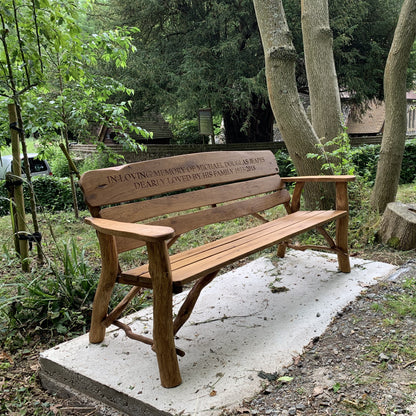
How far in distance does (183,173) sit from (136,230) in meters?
1.02

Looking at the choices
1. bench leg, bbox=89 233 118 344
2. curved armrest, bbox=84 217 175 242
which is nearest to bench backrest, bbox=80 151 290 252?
bench leg, bbox=89 233 118 344

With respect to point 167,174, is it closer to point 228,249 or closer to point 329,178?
point 228,249

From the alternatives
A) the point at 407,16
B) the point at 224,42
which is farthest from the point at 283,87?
the point at 224,42

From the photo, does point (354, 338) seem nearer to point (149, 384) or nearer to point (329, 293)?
point (329, 293)

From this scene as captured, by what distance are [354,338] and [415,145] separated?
32.7 ft

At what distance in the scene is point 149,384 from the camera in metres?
1.96

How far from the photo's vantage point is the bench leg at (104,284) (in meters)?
2.15

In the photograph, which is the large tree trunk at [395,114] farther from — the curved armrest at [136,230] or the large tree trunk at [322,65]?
the curved armrest at [136,230]

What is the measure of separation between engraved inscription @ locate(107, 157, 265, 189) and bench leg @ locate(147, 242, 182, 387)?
0.70 m

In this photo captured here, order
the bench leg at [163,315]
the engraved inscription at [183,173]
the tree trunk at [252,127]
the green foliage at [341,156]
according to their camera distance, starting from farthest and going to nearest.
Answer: the tree trunk at [252,127], the green foliage at [341,156], the engraved inscription at [183,173], the bench leg at [163,315]

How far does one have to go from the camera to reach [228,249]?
2486 millimetres

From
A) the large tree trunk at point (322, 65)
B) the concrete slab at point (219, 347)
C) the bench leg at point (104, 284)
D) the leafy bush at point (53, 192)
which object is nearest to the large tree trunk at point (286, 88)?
the large tree trunk at point (322, 65)

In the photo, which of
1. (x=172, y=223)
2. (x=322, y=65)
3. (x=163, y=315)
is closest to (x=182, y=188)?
(x=172, y=223)

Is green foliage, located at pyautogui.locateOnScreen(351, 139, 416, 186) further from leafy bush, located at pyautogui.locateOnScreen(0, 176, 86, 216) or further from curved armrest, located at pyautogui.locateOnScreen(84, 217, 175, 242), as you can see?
curved armrest, located at pyautogui.locateOnScreen(84, 217, 175, 242)
